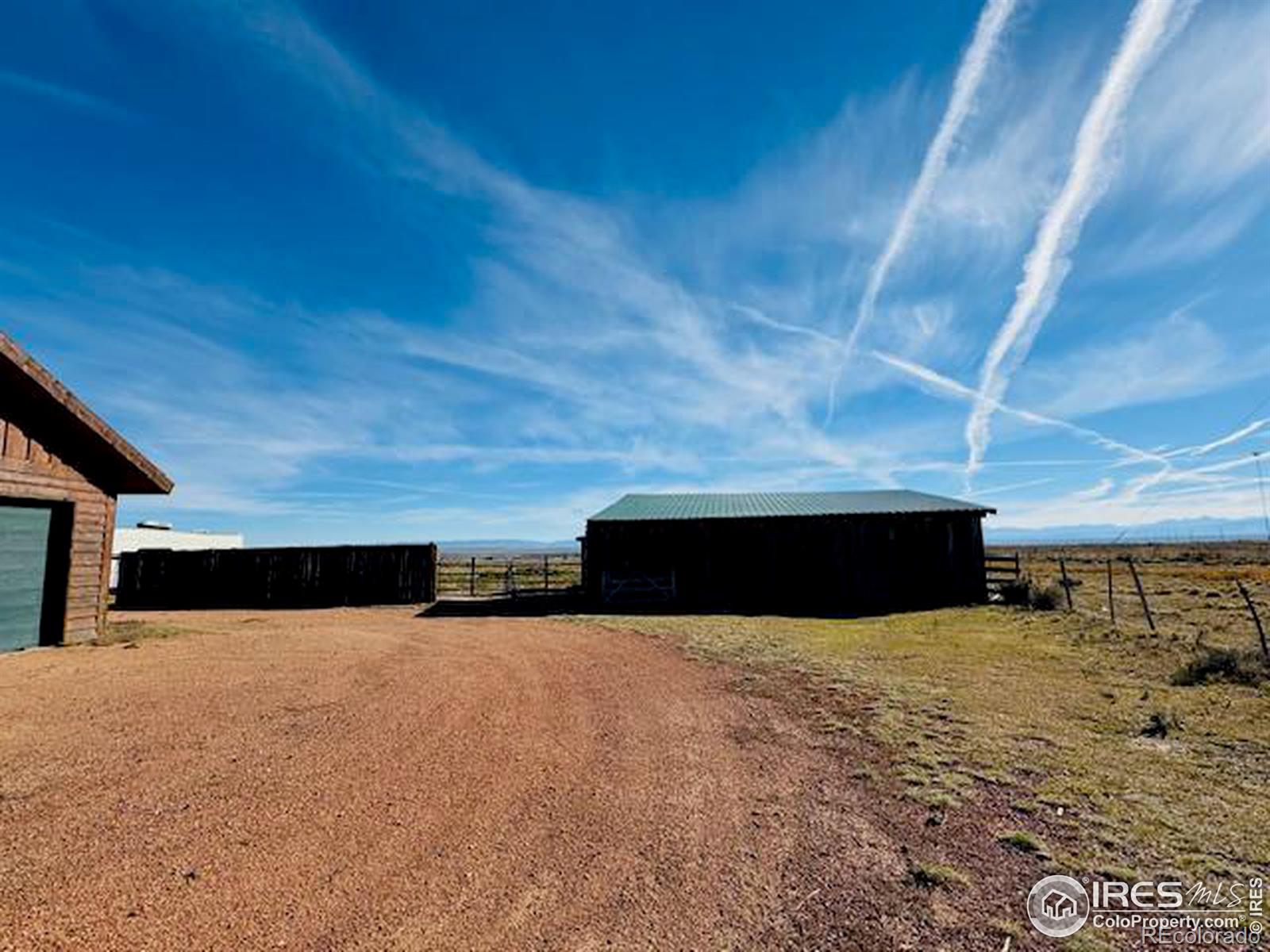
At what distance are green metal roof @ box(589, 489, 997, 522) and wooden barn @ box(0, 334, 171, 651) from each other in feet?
46.3

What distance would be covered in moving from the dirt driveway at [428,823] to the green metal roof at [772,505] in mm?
15154

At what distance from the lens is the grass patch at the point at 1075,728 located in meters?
5.00

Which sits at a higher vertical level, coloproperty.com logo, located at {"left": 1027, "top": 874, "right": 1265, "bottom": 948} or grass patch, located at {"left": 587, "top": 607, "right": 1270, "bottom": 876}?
grass patch, located at {"left": 587, "top": 607, "right": 1270, "bottom": 876}

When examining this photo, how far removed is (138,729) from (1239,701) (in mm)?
14102

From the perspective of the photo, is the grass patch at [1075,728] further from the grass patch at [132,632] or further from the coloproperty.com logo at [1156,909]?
the grass patch at [132,632]

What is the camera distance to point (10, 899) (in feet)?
12.2

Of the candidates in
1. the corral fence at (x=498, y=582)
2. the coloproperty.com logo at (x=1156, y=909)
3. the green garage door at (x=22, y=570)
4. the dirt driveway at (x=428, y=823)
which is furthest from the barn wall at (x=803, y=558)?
the coloproperty.com logo at (x=1156, y=909)

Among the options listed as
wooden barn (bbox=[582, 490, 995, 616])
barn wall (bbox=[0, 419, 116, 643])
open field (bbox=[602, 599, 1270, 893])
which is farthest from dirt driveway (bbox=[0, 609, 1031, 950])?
wooden barn (bbox=[582, 490, 995, 616])

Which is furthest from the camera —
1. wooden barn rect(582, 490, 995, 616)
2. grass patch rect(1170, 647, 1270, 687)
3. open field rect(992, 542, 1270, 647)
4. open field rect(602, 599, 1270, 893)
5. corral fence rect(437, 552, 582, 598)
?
corral fence rect(437, 552, 582, 598)

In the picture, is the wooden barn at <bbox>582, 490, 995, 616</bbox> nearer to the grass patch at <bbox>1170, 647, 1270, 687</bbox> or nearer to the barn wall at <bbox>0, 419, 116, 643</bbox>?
the grass patch at <bbox>1170, 647, 1270, 687</bbox>

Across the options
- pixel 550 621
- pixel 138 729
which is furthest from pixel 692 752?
pixel 550 621

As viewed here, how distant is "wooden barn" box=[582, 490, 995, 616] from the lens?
23.6 metres

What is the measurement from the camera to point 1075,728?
25.2ft

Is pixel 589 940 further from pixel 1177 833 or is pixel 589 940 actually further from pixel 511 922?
pixel 1177 833
